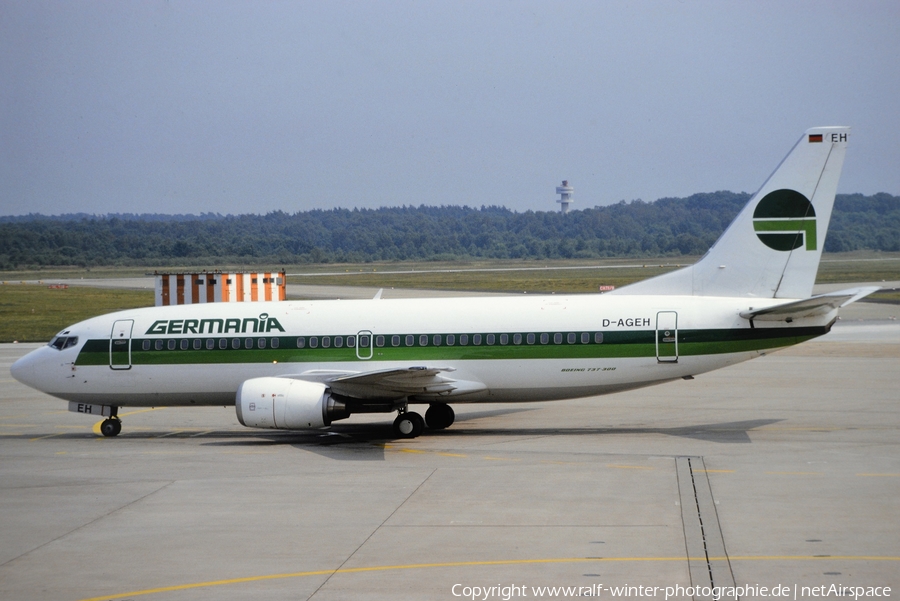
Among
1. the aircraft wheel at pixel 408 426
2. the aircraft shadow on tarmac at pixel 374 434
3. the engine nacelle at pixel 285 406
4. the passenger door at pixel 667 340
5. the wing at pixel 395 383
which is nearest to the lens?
the wing at pixel 395 383

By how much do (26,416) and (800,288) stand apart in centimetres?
2263

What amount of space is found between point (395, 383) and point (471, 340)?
249 cm

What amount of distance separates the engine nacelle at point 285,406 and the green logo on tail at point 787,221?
1152 cm

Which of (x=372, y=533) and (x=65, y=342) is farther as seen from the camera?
(x=65, y=342)

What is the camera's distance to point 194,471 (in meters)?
20.8

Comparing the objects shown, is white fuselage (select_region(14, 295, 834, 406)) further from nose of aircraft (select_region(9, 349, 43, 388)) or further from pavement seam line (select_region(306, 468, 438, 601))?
pavement seam line (select_region(306, 468, 438, 601))

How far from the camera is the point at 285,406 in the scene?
23.2m

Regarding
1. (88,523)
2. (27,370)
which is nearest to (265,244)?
(27,370)

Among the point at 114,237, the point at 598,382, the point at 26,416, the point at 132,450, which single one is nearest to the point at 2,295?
the point at 114,237

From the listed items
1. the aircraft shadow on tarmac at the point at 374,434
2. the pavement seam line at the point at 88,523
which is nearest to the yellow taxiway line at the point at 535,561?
the pavement seam line at the point at 88,523

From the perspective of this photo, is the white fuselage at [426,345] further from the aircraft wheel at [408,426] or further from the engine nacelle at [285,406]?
the engine nacelle at [285,406]

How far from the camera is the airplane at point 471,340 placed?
23.6m

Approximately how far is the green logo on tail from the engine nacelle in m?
11.5

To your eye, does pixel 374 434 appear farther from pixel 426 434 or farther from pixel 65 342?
pixel 65 342
